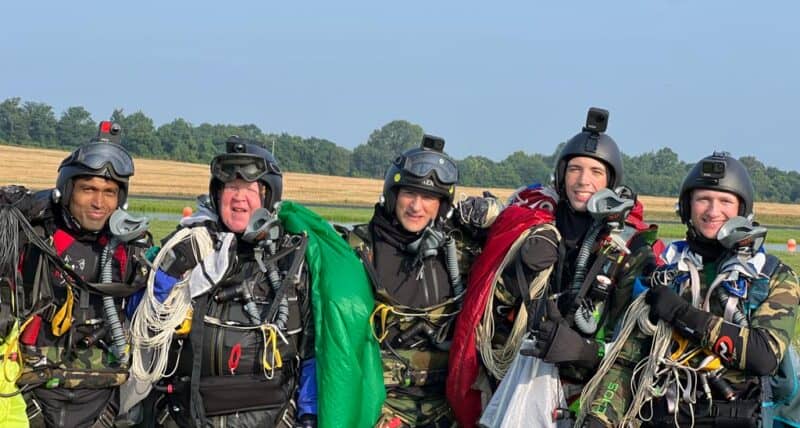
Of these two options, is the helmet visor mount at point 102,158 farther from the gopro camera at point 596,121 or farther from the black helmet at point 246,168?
the gopro camera at point 596,121

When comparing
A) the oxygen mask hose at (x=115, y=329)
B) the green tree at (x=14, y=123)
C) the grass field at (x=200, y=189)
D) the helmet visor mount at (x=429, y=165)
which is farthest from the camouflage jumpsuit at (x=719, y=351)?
the green tree at (x=14, y=123)

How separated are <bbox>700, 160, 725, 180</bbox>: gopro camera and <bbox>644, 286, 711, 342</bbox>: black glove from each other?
622 mm

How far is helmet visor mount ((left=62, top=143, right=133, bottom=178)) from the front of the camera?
4855 mm

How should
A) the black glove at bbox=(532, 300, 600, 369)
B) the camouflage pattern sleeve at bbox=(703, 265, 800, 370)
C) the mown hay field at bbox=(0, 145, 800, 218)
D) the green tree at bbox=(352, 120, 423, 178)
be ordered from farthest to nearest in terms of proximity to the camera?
the green tree at bbox=(352, 120, 423, 178) → the mown hay field at bbox=(0, 145, 800, 218) → the black glove at bbox=(532, 300, 600, 369) → the camouflage pattern sleeve at bbox=(703, 265, 800, 370)

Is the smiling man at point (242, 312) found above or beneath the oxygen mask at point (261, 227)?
beneath

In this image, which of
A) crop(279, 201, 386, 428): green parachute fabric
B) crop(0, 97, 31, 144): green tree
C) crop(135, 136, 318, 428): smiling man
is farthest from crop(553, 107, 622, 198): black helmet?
crop(0, 97, 31, 144): green tree

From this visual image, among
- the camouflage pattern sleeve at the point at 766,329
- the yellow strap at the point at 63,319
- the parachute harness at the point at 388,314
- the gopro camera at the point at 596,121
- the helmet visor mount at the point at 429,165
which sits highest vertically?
the gopro camera at the point at 596,121

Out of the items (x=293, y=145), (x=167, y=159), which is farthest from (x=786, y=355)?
(x=293, y=145)

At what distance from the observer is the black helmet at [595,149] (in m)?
4.96

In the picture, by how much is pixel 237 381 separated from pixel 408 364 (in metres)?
1.03

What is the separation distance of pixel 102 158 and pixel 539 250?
2491 millimetres

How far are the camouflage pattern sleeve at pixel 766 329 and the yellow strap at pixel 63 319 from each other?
3308 millimetres

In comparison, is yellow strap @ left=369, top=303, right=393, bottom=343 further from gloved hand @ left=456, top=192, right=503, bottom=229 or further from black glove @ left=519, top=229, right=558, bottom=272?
black glove @ left=519, top=229, right=558, bottom=272

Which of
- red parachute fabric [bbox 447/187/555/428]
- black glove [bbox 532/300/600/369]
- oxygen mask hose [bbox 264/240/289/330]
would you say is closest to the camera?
black glove [bbox 532/300/600/369]
